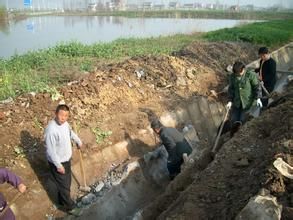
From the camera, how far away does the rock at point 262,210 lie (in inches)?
134

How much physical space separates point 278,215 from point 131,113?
21.3ft

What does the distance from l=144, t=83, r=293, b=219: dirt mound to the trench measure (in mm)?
1016

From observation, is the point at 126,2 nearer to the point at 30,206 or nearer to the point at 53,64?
the point at 53,64

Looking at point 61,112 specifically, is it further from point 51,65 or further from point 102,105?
point 51,65

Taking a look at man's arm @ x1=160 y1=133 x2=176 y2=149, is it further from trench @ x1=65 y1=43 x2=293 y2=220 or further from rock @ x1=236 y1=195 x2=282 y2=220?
rock @ x1=236 y1=195 x2=282 y2=220

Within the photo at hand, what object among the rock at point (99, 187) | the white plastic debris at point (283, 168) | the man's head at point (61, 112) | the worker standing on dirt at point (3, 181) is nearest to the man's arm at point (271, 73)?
the rock at point (99, 187)

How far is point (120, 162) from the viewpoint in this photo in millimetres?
8367

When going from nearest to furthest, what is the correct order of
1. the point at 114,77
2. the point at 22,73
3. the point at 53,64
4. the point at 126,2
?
the point at 114,77 < the point at 22,73 < the point at 53,64 < the point at 126,2

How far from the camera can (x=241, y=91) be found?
7.54 meters

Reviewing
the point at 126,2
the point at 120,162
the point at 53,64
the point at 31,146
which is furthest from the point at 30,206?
the point at 126,2

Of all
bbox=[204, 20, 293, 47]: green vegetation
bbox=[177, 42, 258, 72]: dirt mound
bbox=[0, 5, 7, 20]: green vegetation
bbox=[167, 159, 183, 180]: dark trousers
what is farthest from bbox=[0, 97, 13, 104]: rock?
bbox=[0, 5, 7, 20]: green vegetation

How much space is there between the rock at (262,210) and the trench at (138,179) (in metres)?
2.43

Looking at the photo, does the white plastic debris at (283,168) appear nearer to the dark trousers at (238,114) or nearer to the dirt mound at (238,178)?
the dirt mound at (238,178)

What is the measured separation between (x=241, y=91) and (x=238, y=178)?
121 inches
